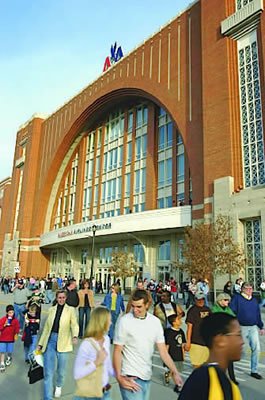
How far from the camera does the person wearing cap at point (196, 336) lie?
5637 mm

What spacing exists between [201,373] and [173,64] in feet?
118

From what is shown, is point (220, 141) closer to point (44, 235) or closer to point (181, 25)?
point (181, 25)

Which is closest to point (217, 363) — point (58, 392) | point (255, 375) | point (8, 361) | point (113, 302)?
point (58, 392)

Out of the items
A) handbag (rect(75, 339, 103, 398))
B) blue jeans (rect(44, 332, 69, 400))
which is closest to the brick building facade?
blue jeans (rect(44, 332, 69, 400))

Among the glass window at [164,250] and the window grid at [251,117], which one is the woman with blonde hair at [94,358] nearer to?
the window grid at [251,117]

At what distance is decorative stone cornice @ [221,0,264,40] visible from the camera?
26469 millimetres

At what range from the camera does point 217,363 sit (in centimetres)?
200

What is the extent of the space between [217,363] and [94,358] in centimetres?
192

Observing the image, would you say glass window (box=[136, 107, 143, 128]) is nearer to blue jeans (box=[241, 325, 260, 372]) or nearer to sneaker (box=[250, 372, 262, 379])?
blue jeans (box=[241, 325, 260, 372])

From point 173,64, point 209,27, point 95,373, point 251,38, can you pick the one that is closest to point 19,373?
point 95,373

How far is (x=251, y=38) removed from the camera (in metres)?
27.4

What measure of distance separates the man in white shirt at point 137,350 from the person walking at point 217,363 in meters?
1.50

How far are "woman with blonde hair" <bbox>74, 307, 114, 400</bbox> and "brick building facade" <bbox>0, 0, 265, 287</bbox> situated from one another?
68.9 ft

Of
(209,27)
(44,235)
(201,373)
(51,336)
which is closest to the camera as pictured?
(201,373)
